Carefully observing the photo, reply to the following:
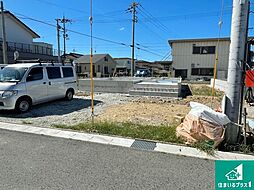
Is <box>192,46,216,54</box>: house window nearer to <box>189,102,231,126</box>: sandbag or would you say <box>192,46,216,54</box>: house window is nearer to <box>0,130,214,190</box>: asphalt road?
<box>189,102,231,126</box>: sandbag

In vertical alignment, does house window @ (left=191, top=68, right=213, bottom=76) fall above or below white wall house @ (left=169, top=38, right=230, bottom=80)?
below

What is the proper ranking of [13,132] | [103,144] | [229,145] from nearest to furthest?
1. [229,145]
2. [103,144]
3. [13,132]

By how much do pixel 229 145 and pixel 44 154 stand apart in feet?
11.0

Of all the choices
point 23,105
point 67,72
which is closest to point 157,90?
point 67,72

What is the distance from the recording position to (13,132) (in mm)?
4504

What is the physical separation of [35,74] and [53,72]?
3.02 feet

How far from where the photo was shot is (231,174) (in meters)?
1.56

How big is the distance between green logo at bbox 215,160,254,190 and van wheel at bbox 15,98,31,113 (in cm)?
637

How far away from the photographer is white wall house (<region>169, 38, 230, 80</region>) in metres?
23.4

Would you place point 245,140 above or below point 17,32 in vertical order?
below

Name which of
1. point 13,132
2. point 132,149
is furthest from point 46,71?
point 132,149

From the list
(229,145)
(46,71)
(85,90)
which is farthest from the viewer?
(85,90)

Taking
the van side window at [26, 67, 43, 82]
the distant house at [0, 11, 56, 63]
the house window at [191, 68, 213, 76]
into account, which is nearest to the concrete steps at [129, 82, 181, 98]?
the van side window at [26, 67, 43, 82]

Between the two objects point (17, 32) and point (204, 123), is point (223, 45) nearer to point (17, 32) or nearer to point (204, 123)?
point (204, 123)
